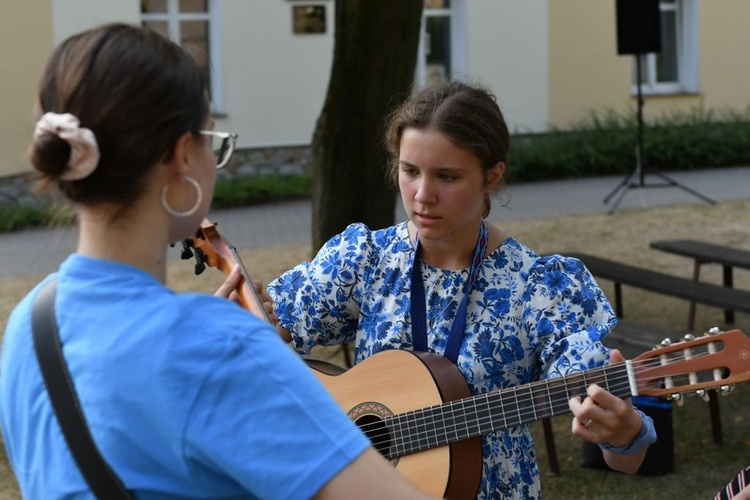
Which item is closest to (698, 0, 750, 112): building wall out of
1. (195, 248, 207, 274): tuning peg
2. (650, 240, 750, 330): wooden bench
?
(650, 240, 750, 330): wooden bench

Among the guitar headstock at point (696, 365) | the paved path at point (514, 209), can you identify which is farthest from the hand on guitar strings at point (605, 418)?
the paved path at point (514, 209)

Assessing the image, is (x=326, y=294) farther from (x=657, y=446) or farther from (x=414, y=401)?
(x=657, y=446)

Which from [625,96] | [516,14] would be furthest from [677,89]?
[516,14]

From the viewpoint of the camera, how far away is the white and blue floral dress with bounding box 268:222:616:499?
2.62 m

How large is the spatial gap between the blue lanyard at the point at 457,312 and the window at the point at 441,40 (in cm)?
1435

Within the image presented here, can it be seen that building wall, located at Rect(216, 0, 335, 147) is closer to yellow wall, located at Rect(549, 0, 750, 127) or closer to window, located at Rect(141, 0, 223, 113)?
window, located at Rect(141, 0, 223, 113)

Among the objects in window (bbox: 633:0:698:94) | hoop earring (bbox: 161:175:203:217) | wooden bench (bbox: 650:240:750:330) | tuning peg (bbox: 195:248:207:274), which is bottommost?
wooden bench (bbox: 650:240:750:330)

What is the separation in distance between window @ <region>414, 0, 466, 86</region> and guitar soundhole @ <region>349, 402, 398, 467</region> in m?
14.4

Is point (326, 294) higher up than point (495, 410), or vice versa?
point (326, 294)

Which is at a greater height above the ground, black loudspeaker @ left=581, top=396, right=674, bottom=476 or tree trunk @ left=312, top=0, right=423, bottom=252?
tree trunk @ left=312, top=0, right=423, bottom=252

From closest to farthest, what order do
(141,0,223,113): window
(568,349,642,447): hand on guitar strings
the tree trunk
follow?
(568,349,642,447): hand on guitar strings, the tree trunk, (141,0,223,113): window

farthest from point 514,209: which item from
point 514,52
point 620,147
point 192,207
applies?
point 192,207

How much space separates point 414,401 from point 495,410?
0.21 meters

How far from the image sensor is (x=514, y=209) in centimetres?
1369
